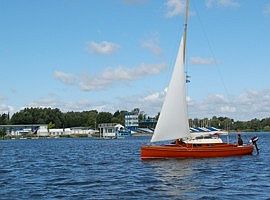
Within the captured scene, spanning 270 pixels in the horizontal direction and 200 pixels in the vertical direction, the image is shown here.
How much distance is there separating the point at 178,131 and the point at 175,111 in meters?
2.30

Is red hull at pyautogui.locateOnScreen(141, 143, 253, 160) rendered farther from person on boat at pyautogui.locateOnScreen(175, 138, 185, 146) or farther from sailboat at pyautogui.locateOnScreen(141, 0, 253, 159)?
person on boat at pyautogui.locateOnScreen(175, 138, 185, 146)

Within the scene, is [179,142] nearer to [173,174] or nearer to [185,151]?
[185,151]

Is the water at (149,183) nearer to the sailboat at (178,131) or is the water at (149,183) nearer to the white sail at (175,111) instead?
the sailboat at (178,131)

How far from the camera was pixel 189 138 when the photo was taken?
6206 cm

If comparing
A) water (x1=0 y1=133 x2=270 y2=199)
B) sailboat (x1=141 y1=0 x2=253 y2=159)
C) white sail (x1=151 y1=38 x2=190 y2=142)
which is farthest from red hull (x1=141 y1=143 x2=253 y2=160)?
water (x1=0 y1=133 x2=270 y2=199)

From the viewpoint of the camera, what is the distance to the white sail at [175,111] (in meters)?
60.3

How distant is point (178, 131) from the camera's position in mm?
60688

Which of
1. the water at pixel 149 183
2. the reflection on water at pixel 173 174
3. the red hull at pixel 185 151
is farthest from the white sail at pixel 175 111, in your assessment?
the water at pixel 149 183

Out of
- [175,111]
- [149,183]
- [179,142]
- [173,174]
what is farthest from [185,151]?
[149,183]

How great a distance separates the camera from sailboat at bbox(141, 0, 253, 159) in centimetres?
6012

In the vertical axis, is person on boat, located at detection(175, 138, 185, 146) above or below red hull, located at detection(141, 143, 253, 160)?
above

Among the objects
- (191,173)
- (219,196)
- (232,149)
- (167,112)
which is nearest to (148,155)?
(167,112)

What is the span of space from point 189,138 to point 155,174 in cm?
1857

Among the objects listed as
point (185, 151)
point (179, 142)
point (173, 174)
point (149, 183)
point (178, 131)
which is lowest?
point (149, 183)
